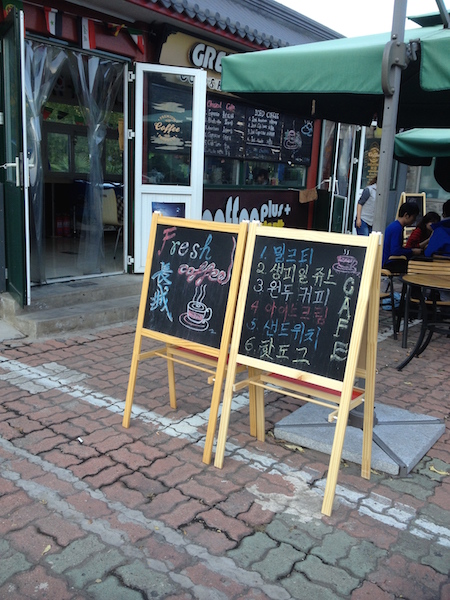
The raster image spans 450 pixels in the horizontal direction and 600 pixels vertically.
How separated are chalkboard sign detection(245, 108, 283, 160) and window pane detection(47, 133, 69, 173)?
3254 millimetres

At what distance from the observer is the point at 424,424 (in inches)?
151

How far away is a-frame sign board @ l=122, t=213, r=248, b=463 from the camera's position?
320 cm

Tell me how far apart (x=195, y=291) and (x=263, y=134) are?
21.8 feet

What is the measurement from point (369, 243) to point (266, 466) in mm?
1449

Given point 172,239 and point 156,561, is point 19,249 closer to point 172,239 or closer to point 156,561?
point 172,239

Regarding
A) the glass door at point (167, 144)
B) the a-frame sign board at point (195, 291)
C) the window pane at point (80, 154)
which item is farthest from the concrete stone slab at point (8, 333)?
the window pane at point (80, 154)

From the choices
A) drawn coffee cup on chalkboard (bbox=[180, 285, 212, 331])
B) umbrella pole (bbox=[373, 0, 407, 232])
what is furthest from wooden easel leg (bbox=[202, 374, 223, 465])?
umbrella pole (bbox=[373, 0, 407, 232])

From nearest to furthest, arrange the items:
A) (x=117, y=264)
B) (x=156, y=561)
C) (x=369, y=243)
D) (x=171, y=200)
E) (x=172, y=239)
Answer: (x=156, y=561) → (x=369, y=243) → (x=172, y=239) → (x=171, y=200) → (x=117, y=264)

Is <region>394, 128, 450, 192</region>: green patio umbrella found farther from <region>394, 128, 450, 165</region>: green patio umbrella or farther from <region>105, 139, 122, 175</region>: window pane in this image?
<region>105, 139, 122, 175</region>: window pane

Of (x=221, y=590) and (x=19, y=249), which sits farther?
(x=19, y=249)

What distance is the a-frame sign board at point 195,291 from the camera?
10.5ft

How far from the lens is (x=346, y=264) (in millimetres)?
2900

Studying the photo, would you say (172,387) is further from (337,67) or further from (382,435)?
(337,67)

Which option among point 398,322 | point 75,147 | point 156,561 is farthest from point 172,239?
point 75,147
